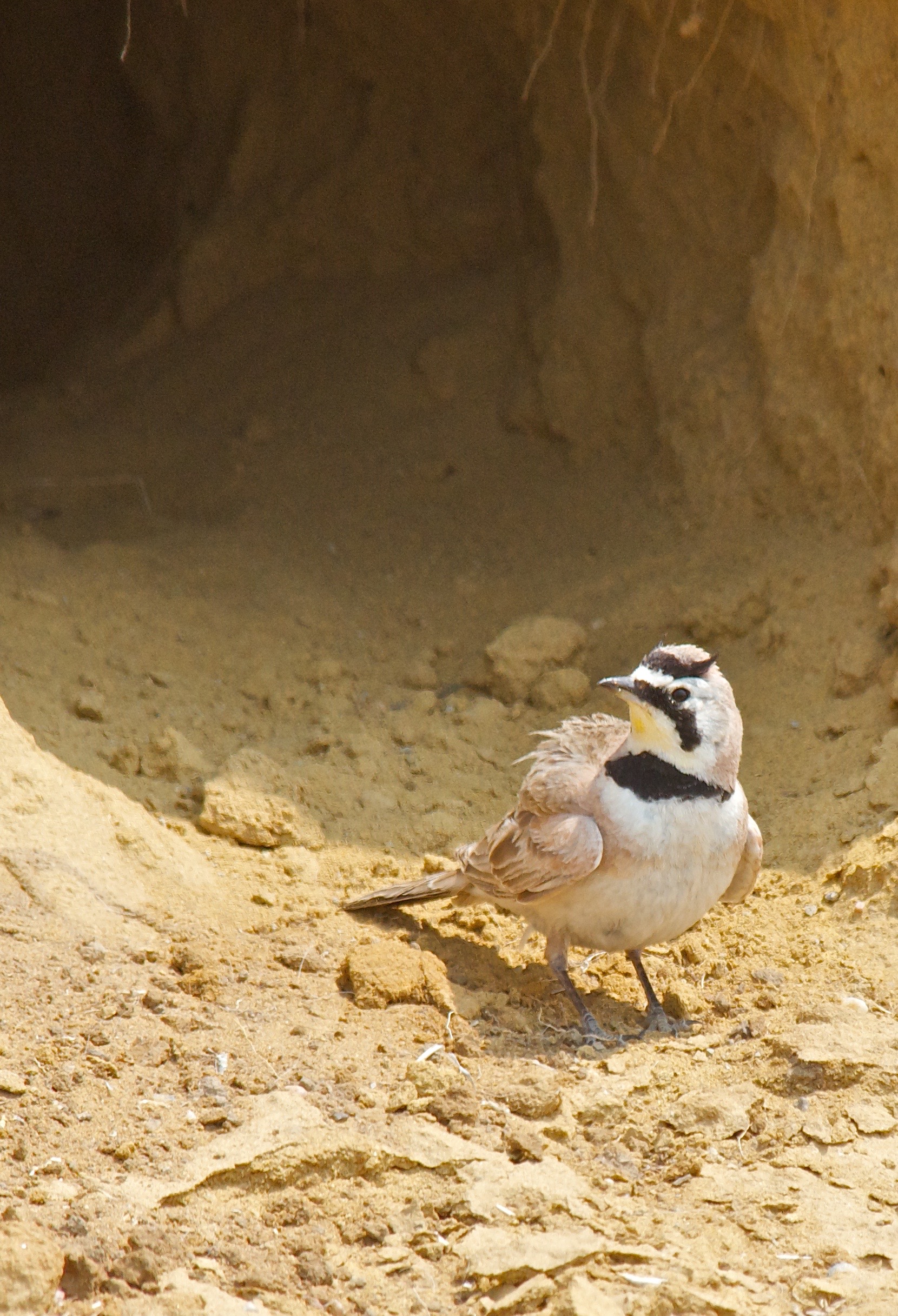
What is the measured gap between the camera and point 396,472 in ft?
23.0

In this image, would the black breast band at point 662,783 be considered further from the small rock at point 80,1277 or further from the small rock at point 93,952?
the small rock at point 80,1277

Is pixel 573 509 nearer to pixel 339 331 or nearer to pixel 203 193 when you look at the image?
pixel 339 331

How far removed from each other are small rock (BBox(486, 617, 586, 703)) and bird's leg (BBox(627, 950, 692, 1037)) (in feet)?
5.56

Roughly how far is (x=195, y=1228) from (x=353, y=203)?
584 centimetres

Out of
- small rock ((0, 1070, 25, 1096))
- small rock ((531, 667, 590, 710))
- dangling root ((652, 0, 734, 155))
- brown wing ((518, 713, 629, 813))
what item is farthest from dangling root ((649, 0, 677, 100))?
small rock ((0, 1070, 25, 1096))

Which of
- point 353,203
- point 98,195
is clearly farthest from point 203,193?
point 98,195

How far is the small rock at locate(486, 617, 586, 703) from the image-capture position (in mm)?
5793

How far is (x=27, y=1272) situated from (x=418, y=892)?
6.78ft

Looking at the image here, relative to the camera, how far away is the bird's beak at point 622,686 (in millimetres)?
3922

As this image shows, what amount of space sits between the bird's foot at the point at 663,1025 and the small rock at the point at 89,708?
2415mm

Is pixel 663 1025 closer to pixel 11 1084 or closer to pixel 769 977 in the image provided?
pixel 769 977

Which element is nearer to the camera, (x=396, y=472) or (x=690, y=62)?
(x=690, y=62)

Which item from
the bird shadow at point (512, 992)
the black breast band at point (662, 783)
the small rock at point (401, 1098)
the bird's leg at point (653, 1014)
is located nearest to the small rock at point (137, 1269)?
the small rock at point (401, 1098)

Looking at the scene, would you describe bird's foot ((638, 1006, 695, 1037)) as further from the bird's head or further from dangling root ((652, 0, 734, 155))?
dangling root ((652, 0, 734, 155))
